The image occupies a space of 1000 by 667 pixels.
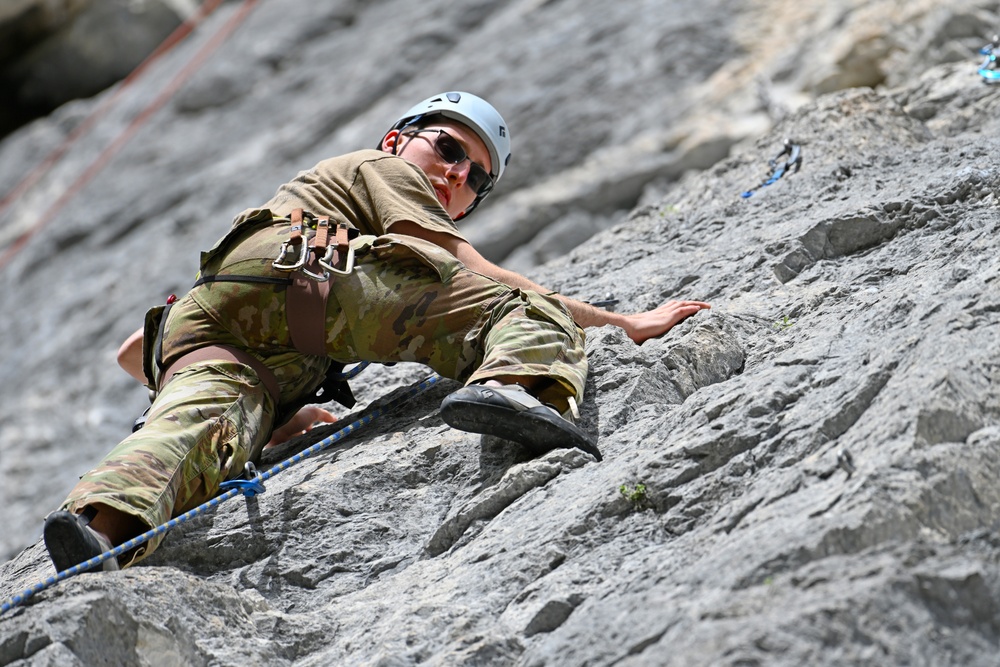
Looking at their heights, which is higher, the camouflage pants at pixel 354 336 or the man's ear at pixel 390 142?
the man's ear at pixel 390 142

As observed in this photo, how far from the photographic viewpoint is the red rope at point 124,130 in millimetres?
12086

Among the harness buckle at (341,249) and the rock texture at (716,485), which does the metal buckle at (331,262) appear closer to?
the harness buckle at (341,249)

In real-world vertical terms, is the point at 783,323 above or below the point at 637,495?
below

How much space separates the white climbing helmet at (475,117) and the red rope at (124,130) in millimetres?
8621

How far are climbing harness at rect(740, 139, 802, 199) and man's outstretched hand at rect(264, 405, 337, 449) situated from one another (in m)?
2.16

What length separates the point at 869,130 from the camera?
5137 millimetres

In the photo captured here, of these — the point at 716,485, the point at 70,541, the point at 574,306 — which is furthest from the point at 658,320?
the point at 70,541

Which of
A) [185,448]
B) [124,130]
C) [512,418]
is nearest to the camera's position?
[512,418]

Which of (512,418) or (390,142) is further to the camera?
(390,142)

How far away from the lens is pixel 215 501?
307 centimetres

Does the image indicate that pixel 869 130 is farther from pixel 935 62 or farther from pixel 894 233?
pixel 935 62

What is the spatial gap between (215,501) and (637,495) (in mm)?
1155

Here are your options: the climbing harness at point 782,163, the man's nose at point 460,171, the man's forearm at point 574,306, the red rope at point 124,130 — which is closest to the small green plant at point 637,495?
the man's forearm at point 574,306

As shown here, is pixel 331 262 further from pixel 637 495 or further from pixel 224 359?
pixel 637 495
